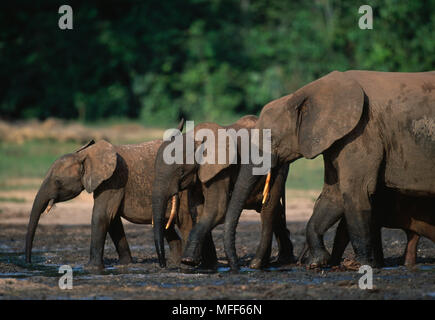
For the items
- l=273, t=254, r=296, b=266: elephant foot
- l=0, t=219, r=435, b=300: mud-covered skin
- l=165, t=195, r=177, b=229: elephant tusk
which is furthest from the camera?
l=273, t=254, r=296, b=266: elephant foot

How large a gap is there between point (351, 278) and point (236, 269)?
1.21m

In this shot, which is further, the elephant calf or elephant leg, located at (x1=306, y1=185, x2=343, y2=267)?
the elephant calf

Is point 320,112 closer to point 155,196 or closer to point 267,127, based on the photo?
point 267,127

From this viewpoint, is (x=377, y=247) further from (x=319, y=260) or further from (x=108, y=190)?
(x=108, y=190)

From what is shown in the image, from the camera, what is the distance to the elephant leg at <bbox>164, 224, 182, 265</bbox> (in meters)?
10.7

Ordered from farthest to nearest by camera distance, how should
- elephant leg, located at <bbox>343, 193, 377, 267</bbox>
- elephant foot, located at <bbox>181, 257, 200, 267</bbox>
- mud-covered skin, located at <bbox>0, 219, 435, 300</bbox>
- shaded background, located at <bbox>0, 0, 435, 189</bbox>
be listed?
shaded background, located at <bbox>0, 0, 435, 189</bbox>, elephant foot, located at <bbox>181, 257, 200, 267</bbox>, elephant leg, located at <bbox>343, 193, 377, 267</bbox>, mud-covered skin, located at <bbox>0, 219, 435, 300</bbox>

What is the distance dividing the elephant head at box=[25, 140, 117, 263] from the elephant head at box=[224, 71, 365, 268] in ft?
5.15

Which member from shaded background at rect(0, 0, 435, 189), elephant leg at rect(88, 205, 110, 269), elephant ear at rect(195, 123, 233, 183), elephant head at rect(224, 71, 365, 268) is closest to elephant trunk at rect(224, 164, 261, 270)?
elephant head at rect(224, 71, 365, 268)

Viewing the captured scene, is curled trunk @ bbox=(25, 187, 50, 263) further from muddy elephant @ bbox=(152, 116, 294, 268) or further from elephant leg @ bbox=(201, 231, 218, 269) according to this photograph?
elephant leg @ bbox=(201, 231, 218, 269)

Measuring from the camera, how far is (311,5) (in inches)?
1235

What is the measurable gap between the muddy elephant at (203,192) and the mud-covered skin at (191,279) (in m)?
0.27

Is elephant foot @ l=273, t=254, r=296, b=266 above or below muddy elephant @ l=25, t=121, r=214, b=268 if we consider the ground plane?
below
